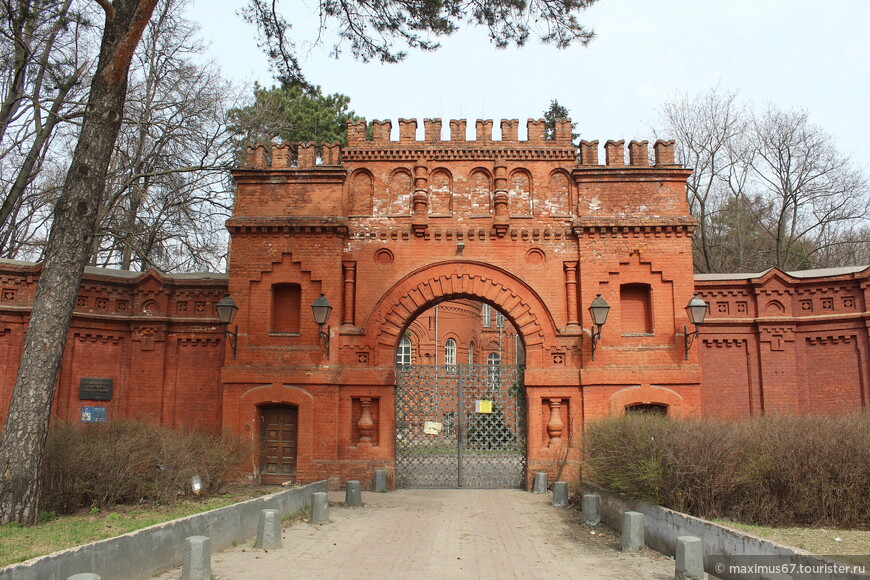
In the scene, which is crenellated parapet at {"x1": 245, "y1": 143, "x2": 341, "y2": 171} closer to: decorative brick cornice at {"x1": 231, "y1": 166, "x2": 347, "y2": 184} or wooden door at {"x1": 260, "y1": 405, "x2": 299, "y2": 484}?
decorative brick cornice at {"x1": 231, "y1": 166, "x2": 347, "y2": 184}

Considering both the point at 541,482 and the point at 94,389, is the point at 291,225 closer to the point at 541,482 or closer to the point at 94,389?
the point at 94,389

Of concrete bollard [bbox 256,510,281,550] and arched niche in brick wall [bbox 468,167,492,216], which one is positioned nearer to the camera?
concrete bollard [bbox 256,510,281,550]

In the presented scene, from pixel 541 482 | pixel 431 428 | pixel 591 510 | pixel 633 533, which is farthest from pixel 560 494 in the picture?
pixel 633 533

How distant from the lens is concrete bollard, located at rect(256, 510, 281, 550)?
9.04 metres

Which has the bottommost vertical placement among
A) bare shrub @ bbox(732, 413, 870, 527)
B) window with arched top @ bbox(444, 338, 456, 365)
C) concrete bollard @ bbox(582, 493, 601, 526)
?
concrete bollard @ bbox(582, 493, 601, 526)

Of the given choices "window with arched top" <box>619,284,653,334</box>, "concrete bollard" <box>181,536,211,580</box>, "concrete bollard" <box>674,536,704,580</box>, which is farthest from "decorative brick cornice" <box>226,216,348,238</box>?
"concrete bollard" <box>674,536,704,580</box>

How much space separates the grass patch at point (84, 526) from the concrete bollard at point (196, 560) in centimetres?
77

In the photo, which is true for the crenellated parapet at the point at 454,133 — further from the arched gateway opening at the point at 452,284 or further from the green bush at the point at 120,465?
the green bush at the point at 120,465

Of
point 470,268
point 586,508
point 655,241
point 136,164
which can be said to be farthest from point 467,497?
point 136,164

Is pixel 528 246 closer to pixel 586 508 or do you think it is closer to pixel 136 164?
pixel 586 508

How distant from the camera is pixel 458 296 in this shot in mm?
15555

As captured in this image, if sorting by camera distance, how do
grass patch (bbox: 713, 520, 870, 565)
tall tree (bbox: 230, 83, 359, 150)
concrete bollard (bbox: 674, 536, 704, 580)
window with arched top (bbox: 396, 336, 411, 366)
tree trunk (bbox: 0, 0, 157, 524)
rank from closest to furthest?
1. grass patch (bbox: 713, 520, 870, 565)
2. concrete bollard (bbox: 674, 536, 704, 580)
3. tree trunk (bbox: 0, 0, 157, 524)
4. tall tree (bbox: 230, 83, 359, 150)
5. window with arched top (bbox: 396, 336, 411, 366)

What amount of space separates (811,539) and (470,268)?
937 centimetres

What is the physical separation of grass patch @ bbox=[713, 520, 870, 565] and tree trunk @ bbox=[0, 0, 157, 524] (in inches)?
→ 342
